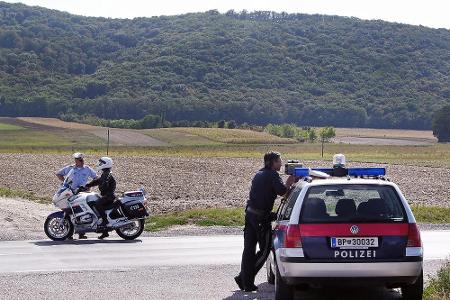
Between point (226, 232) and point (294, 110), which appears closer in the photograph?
point (226, 232)

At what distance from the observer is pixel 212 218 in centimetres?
2456

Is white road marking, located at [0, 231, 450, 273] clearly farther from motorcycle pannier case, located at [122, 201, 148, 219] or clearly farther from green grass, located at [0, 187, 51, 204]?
green grass, located at [0, 187, 51, 204]

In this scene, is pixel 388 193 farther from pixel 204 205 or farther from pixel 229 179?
pixel 229 179

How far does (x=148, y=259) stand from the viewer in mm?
16391

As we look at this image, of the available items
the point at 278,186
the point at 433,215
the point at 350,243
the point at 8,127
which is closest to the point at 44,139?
the point at 8,127

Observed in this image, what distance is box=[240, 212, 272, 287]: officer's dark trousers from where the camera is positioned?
41.0 ft

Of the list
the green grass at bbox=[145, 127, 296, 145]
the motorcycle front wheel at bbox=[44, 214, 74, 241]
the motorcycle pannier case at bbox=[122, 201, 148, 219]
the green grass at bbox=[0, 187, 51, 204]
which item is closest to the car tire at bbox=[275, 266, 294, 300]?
the motorcycle pannier case at bbox=[122, 201, 148, 219]

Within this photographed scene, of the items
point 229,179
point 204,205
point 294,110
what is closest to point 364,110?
point 294,110

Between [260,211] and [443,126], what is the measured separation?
4875 inches

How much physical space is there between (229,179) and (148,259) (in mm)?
29126

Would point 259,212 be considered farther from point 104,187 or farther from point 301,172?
point 104,187

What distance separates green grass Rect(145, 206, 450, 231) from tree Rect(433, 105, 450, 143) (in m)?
108

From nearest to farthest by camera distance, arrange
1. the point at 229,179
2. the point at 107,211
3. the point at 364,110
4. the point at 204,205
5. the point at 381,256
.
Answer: the point at 381,256, the point at 107,211, the point at 204,205, the point at 229,179, the point at 364,110

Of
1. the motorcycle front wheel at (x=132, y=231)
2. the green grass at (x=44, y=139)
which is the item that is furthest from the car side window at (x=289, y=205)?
the green grass at (x=44, y=139)
